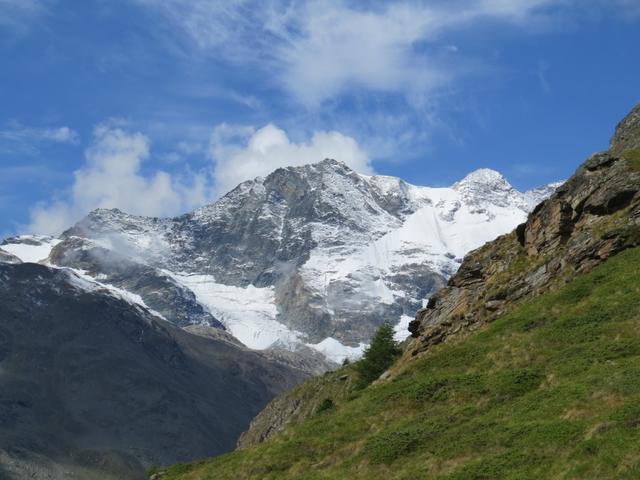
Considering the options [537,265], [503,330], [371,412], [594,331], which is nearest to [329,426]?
[371,412]

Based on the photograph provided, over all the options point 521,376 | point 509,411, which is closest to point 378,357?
point 521,376

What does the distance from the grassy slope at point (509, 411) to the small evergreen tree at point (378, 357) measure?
29427mm

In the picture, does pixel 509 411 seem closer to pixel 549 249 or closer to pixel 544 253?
pixel 549 249

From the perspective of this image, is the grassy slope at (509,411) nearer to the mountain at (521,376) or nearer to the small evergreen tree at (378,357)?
the mountain at (521,376)

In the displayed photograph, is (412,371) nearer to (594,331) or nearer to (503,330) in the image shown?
(503,330)

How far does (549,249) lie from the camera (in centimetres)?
6278

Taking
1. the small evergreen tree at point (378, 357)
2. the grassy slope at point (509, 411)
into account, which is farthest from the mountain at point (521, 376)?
the small evergreen tree at point (378, 357)

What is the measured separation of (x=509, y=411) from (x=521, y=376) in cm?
338

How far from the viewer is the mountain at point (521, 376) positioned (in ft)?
118

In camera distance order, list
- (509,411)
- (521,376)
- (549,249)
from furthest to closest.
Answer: (549,249) → (521,376) → (509,411)

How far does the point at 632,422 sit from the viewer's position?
33469mm

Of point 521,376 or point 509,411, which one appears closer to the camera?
point 509,411

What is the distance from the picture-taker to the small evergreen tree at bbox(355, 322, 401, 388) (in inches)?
3413

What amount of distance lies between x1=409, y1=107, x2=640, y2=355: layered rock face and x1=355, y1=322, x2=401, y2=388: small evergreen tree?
1501cm
